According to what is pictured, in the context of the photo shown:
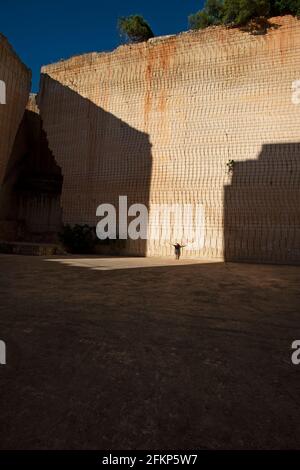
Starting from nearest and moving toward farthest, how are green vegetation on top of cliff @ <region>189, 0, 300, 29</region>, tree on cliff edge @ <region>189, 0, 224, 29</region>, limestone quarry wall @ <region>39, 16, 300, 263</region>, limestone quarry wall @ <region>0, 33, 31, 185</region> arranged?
limestone quarry wall @ <region>39, 16, 300, 263</region> < green vegetation on top of cliff @ <region>189, 0, 300, 29</region> < limestone quarry wall @ <region>0, 33, 31, 185</region> < tree on cliff edge @ <region>189, 0, 224, 29</region>

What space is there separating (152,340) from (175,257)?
9752 mm

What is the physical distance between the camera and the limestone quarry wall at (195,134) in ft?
36.8

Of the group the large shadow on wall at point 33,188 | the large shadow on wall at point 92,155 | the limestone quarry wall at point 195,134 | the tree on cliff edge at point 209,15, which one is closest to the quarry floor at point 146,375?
the limestone quarry wall at point 195,134

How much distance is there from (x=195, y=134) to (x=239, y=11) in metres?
4.92

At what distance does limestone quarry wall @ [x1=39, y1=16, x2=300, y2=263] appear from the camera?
11.2 meters

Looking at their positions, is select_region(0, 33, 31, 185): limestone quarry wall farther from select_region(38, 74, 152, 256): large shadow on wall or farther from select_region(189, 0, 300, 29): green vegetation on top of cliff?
select_region(189, 0, 300, 29): green vegetation on top of cliff

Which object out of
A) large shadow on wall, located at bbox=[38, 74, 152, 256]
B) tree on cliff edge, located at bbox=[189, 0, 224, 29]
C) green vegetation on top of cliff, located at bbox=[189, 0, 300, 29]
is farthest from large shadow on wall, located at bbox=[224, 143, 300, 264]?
tree on cliff edge, located at bbox=[189, 0, 224, 29]

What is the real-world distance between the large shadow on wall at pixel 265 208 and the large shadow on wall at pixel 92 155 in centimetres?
366

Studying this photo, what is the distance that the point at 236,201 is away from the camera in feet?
38.4

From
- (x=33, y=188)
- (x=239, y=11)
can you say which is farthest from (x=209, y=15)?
(x=33, y=188)

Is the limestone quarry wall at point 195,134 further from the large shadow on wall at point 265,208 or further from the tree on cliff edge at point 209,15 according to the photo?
the tree on cliff edge at point 209,15

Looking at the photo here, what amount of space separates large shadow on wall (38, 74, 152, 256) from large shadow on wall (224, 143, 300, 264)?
3.66m

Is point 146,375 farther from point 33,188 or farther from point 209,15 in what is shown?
point 33,188

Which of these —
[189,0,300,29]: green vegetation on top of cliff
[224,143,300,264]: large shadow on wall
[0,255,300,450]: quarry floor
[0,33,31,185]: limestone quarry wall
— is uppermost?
[189,0,300,29]: green vegetation on top of cliff
